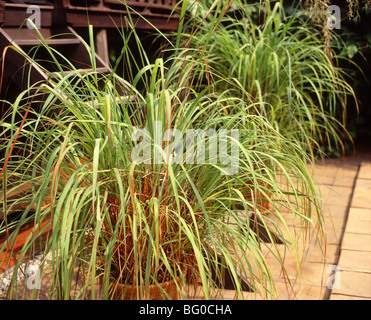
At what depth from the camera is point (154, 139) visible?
169 centimetres

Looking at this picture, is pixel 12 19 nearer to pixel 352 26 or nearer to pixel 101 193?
pixel 101 193

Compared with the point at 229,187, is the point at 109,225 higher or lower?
lower

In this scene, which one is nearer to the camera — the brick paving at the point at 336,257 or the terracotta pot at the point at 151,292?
the terracotta pot at the point at 151,292

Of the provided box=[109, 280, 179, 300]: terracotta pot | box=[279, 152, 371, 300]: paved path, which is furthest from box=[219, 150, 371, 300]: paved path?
box=[109, 280, 179, 300]: terracotta pot

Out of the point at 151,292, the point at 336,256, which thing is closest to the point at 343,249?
the point at 336,256

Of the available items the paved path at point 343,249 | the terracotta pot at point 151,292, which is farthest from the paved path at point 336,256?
the terracotta pot at point 151,292

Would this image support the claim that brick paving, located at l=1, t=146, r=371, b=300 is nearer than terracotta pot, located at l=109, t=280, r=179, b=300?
No

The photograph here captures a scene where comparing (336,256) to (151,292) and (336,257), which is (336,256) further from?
(151,292)

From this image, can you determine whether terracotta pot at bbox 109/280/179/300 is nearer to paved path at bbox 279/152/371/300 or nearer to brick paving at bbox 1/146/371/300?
brick paving at bbox 1/146/371/300

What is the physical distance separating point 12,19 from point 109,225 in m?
1.57

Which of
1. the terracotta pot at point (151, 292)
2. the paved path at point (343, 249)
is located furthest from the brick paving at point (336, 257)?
the terracotta pot at point (151, 292)

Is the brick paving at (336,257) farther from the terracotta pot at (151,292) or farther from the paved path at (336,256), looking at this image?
the terracotta pot at (151,292)
